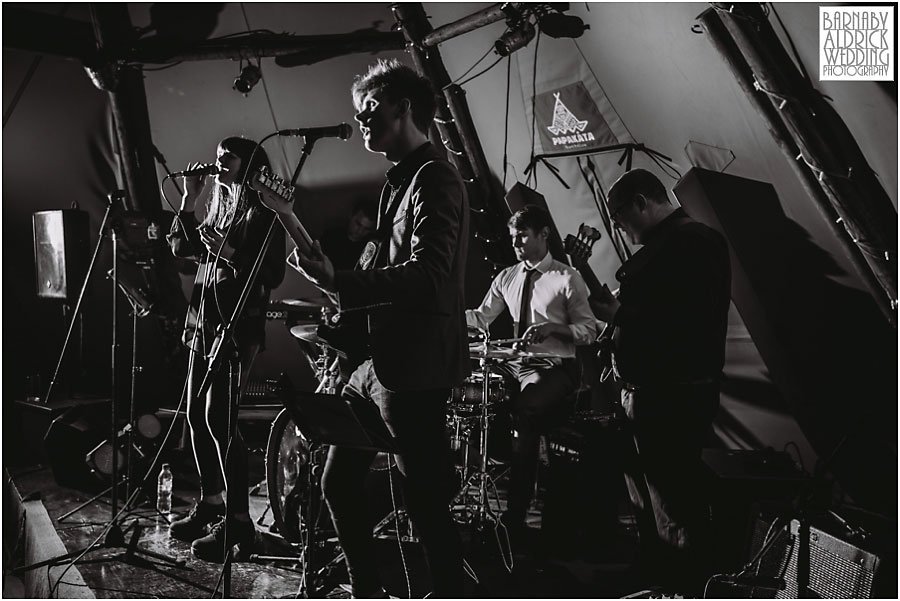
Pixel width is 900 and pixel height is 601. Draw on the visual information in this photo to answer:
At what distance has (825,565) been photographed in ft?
9.61

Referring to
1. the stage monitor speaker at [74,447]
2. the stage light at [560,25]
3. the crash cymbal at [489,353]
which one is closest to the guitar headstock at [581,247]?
the crash cymbal at [489,353]

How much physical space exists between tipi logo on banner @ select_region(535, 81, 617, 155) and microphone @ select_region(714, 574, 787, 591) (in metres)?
2.79

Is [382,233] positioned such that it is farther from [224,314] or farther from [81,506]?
[81,506]

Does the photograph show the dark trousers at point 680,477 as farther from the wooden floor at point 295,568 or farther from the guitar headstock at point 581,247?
the guitar headstock at point 581,247

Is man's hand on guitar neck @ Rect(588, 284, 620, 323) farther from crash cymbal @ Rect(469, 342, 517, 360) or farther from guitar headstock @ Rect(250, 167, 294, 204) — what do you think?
guitar headstock @ Rect(250, 167, 294, 204)

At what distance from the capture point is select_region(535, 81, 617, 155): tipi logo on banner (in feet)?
15.9

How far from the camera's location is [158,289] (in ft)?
21.5

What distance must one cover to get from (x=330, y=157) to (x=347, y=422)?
14.9ft

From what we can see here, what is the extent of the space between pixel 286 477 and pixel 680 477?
85.3 inches

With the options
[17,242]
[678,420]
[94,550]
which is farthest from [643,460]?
[17,242]

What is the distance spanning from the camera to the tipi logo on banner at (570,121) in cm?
485

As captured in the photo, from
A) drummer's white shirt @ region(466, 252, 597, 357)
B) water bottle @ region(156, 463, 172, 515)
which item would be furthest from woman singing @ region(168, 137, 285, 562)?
drummer's white shirt @ region(466, 252, 597, 357)

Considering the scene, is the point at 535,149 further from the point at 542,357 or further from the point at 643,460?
the point at 643,460

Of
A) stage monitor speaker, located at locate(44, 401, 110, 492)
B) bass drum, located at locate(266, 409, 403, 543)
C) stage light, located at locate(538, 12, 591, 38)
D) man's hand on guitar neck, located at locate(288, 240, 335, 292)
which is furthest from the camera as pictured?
stage monitor speaker, located at locate(44, 401, 110, 492)
